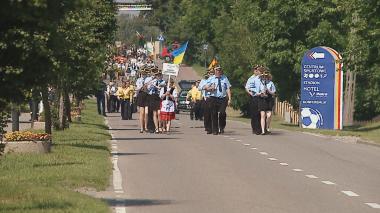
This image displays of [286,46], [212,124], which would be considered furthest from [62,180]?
[286,46]

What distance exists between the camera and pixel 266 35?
42.9m

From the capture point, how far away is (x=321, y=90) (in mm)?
36344

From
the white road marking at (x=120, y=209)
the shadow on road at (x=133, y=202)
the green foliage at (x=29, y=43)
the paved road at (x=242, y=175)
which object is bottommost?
the white road marking at (x=120, y=209)

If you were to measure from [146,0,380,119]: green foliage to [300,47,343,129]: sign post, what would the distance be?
1263 mm

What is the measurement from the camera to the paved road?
13531 mm

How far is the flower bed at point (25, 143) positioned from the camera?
19.3 metres

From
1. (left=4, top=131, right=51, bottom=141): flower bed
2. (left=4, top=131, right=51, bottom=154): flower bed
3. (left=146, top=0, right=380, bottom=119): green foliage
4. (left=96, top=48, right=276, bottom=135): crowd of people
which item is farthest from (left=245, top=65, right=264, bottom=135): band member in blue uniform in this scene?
(left=4, top=131, right=51, bottom=154): flower bed

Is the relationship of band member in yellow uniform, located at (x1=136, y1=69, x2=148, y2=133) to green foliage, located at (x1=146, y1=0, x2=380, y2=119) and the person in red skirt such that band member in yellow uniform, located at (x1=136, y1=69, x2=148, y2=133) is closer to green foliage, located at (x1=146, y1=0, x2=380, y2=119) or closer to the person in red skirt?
the person in red skirt

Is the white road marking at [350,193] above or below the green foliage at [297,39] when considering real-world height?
below

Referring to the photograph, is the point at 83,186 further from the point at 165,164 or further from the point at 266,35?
the point at 266,35

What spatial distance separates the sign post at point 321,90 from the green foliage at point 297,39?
49.7 inches

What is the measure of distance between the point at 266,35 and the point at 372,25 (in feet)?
45.2

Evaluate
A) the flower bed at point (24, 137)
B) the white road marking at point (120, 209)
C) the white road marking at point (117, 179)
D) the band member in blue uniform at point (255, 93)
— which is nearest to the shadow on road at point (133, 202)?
the white road marking at point (120, 209)

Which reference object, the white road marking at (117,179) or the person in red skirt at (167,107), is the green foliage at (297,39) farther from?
the white road marking at (117,179)
